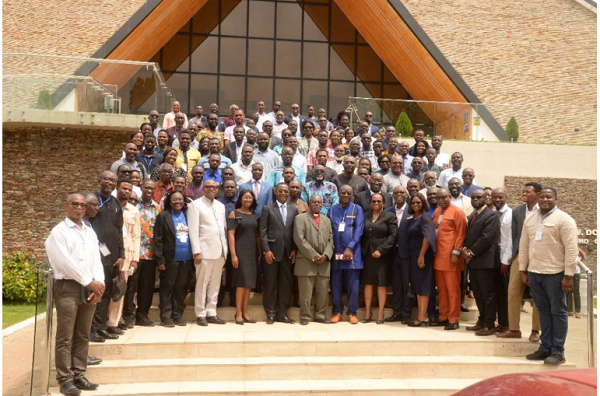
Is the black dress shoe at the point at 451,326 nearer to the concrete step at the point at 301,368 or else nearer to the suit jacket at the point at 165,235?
the concrete step at the point at 301,368

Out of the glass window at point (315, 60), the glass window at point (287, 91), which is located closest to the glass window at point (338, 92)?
the glass window at point (315, 60)

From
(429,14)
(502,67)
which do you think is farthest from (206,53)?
(502,67)

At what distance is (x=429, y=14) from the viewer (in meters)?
22.5

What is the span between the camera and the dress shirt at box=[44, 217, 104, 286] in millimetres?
6219

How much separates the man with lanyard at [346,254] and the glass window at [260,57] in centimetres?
1626

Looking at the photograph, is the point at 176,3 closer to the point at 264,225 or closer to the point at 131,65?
the point at 131,65

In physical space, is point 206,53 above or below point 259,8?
below

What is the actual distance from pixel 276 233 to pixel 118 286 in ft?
8.28

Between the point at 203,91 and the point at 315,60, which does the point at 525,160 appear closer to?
the point at 315,60

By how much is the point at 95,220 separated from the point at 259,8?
1944cm

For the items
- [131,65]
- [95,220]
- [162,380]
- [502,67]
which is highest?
[502,67]

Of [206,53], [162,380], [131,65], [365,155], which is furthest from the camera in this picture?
[206,53]

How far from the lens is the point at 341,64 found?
83.4 ft

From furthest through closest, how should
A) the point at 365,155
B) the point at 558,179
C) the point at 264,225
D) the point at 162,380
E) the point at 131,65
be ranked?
the point at 558,179 → the point at 131,65 → the point at 365,155 → the point at 264,225 → the point at 162,380
